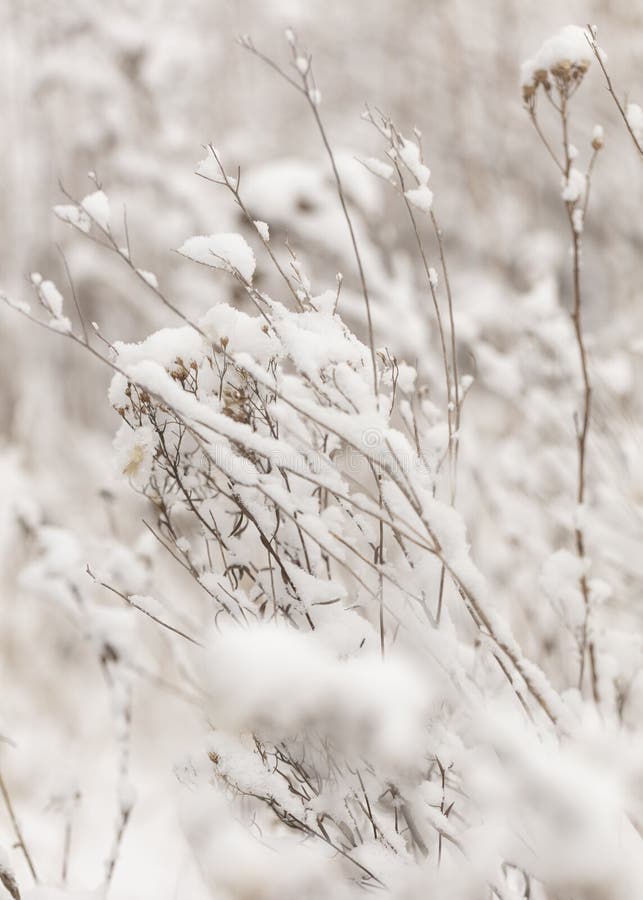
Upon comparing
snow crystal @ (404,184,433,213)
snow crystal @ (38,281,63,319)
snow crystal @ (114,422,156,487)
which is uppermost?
snow crystal @ (404,184,433,213)

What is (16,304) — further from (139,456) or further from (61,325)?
(139,456)

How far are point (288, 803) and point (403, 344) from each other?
238cm

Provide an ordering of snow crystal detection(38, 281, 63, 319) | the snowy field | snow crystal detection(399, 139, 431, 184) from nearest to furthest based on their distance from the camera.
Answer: the snowy field, snow crystal detection(38, 281, 63, 319), snow crystal detection(399, 139, 431, 184)

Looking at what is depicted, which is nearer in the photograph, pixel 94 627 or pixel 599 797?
pixel 599 797

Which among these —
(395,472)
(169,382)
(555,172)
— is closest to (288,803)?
(395,472)

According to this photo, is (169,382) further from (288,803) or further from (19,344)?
(19,344)

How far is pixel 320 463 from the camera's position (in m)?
1.12

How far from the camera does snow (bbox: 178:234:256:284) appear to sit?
3.80 ft

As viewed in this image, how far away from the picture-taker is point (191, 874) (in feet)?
8.40

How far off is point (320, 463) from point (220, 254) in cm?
39

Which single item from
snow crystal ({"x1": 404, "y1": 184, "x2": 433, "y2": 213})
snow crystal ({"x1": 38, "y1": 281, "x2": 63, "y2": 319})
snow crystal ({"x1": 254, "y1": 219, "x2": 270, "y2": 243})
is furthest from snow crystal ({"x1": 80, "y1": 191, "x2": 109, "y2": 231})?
snow crystal ({"x1": 404, "y1": 184, "x2": 433, "y2": 213})

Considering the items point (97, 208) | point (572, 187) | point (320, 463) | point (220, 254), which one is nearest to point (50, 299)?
point (97, 208)

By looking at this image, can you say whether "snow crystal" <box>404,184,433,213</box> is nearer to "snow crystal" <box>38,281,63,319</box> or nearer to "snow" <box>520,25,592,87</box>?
"snow" <box>520,25,592,87</box>

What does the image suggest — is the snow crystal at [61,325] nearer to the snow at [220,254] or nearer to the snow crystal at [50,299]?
the snow crystal at [50,299]
